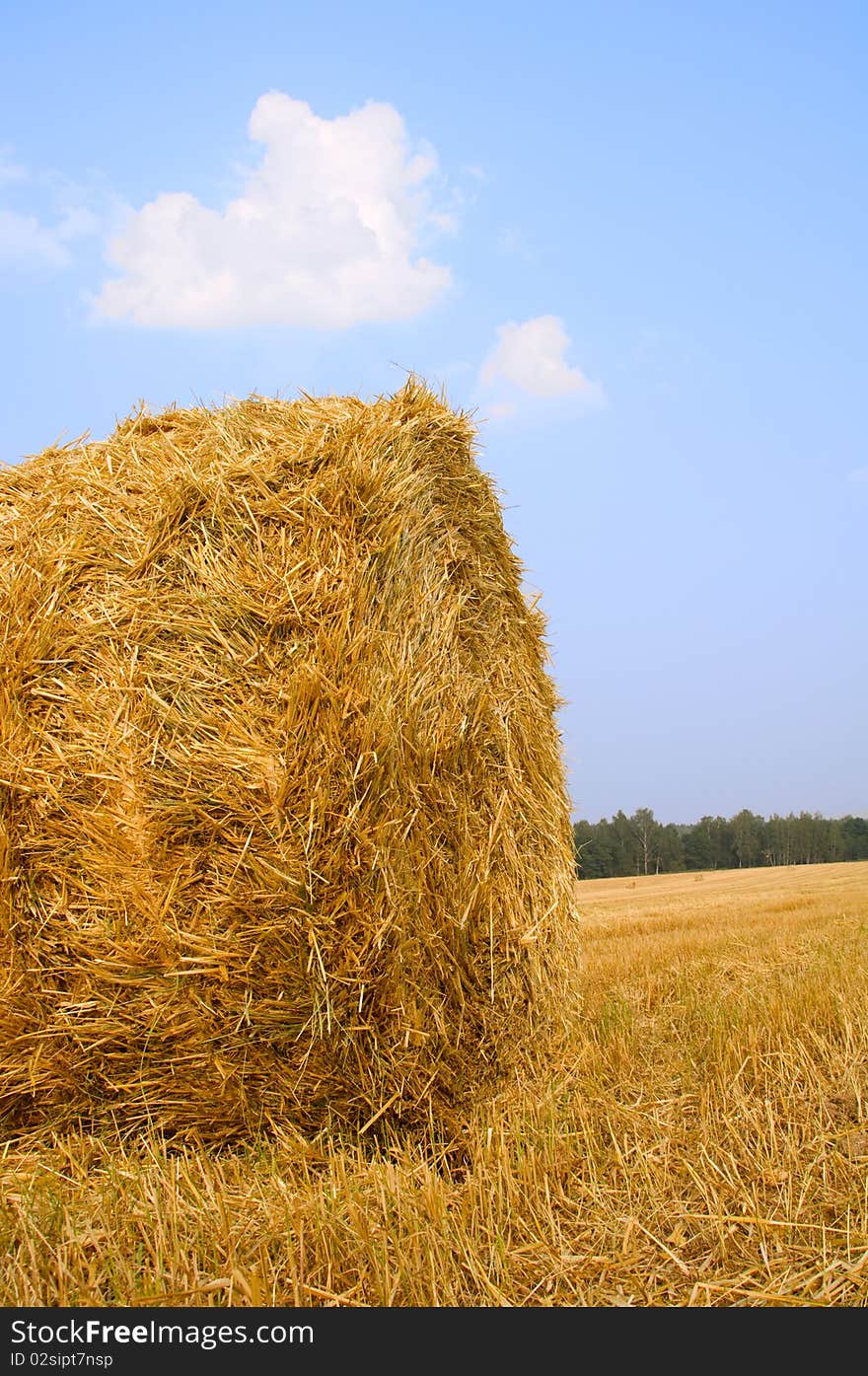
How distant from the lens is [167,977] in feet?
11.0

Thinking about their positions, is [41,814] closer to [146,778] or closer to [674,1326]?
[146,778]

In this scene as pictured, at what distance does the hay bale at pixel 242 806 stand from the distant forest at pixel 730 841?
5429cm

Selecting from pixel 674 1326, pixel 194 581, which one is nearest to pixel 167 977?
pixel 194 581

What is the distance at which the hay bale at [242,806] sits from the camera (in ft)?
10.8

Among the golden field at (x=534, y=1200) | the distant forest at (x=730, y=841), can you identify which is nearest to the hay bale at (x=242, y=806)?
the golden field at (x=534, y=1200)

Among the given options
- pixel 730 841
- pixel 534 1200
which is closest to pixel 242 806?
pixel 534 1200

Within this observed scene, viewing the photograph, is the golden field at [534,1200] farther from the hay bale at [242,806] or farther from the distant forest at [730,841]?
the distant forest at [730,841]

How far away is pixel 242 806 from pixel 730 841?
6858 centimetres

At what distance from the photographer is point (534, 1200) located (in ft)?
10.1

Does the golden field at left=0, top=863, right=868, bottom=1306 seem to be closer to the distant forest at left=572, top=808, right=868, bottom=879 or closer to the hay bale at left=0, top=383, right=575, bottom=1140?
the hay bale at left=0, top=383, right=575, bottom=1140

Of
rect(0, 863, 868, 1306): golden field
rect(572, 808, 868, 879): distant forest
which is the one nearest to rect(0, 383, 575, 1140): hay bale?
rect(0, 863, 868, 1306): golden field

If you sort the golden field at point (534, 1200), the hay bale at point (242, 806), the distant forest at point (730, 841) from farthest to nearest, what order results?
1. the distant forest at point (730, 841)
2. the hay bale at point (242, 806)
3. the golden field at point (534, 1200)

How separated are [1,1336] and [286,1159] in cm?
113

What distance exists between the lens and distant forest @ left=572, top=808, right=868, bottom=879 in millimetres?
58719
